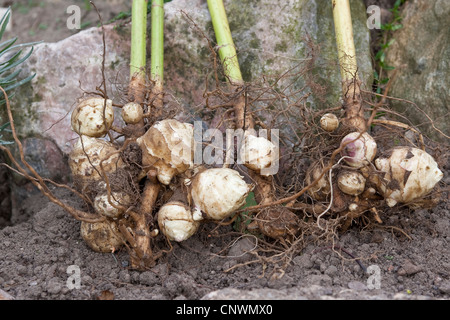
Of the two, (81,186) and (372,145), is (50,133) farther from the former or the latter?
(372,145)

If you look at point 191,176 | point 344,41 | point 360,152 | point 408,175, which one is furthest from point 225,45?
point 408,175

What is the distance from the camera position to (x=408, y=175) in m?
1.43

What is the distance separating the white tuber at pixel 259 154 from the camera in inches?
58.3

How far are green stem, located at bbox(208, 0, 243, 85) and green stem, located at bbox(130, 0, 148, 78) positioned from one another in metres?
0.26

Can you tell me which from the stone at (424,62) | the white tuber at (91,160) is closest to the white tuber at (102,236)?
the white tuber at (91,160)

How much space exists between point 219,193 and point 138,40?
742mm

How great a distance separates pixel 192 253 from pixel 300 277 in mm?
385

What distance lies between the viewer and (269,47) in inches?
76.6

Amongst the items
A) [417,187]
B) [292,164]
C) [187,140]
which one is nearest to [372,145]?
[417,187]

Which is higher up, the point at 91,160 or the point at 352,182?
the point at 91,160

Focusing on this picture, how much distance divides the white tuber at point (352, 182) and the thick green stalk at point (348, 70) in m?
0.16

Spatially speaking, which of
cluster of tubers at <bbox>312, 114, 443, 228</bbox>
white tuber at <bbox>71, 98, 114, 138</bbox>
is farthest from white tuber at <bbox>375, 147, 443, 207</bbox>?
white tuber at <bbox>71, 98, 114, 138</bbox>

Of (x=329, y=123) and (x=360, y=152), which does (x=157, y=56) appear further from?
(x=360, y=152)

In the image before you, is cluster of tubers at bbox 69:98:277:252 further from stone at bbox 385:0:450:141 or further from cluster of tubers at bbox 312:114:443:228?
stone at bbox 385:0:450:141
